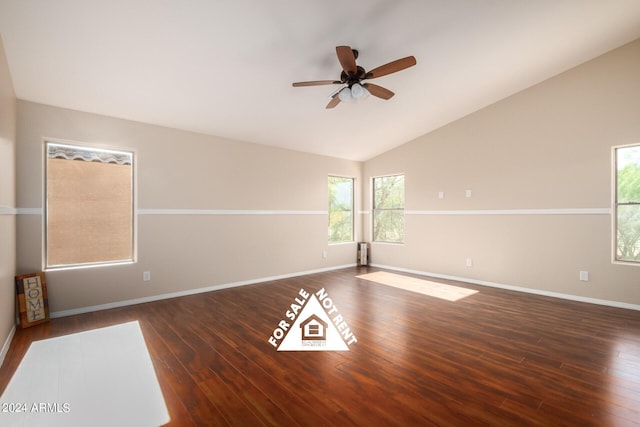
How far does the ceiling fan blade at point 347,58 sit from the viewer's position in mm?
2531

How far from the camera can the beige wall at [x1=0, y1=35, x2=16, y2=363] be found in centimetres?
250

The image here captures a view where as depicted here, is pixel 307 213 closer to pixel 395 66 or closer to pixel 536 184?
pixel 395 66

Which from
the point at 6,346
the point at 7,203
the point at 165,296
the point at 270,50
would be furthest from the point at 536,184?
the point at 6,346

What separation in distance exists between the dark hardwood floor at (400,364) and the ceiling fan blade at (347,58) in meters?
2.63

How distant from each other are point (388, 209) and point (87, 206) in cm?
538

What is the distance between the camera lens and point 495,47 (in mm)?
3518

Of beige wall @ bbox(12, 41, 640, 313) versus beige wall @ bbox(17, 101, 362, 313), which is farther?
beige wall @ bbox(12, 41, 640, 313)

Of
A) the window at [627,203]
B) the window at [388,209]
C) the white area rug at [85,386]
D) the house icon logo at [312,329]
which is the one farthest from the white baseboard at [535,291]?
the white area rug at [85,386]

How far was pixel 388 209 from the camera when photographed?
6.68 m

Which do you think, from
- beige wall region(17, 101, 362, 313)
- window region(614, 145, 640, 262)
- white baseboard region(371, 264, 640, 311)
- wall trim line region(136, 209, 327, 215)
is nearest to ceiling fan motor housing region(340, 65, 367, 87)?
beige wall region(17, 101, 362, 313)

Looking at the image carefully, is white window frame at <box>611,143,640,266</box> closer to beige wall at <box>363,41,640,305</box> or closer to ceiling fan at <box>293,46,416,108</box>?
beige wall at <box>363,41,640,305</box>

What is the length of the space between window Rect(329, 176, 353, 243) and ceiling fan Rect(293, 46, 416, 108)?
3324 mm

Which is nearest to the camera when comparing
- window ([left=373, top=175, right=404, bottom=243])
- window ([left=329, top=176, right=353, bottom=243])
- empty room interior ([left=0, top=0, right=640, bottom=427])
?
empty room interior ([left=0, top=0, right=640, bottom=427])

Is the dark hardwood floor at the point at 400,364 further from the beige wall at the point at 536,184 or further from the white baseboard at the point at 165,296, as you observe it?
the beige wall at the point at 536,184
